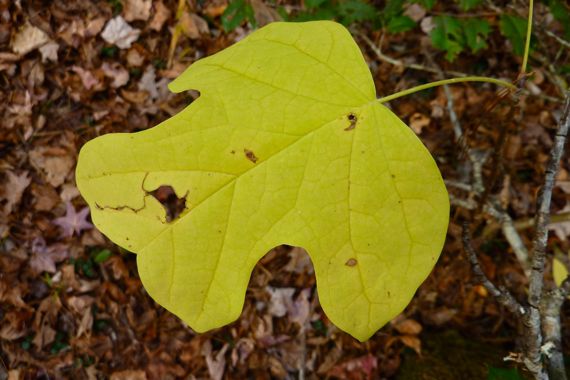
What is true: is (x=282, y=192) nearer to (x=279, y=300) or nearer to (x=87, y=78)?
(x=279, y=300)

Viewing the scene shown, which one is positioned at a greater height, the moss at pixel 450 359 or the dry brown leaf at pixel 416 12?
the dry brown leaf at pixel 416 12

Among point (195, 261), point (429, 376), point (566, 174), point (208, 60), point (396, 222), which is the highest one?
point (208, 60)

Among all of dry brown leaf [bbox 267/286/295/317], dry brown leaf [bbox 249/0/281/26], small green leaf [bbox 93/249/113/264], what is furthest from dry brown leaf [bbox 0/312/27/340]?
dry brown leaf [bbox 249/0/281/26]

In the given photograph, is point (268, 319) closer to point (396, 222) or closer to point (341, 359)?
point (341, 359)

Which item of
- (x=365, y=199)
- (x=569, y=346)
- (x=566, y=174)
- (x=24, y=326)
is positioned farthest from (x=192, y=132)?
(x=566, y=174)

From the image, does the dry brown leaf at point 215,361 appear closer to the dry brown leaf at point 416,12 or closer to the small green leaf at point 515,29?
the small green leaf at point 515,29

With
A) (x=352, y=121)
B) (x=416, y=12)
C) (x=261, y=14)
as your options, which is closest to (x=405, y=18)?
(x=261, y=14)

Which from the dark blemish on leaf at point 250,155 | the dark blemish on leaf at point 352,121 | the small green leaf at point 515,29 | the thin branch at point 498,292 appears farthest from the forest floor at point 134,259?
the dark blemish on leaf at point 250,155
